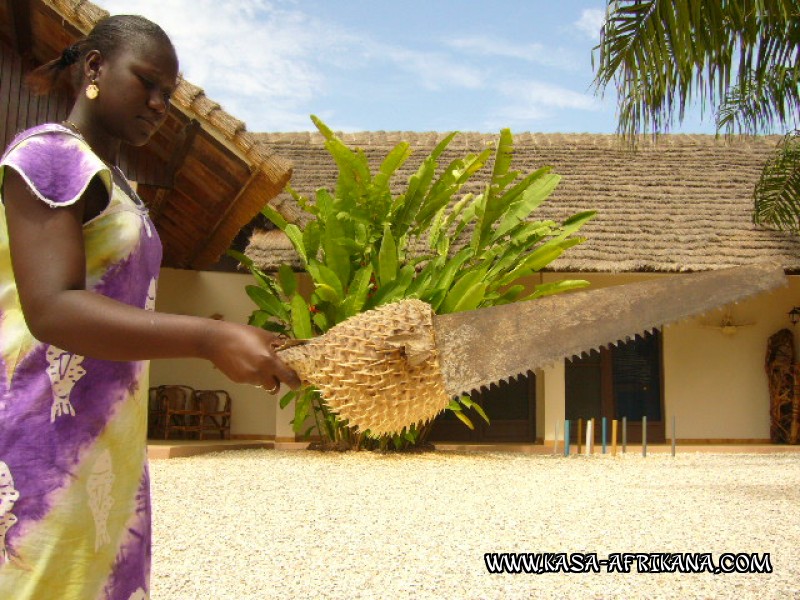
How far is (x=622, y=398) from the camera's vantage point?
11.6 metres

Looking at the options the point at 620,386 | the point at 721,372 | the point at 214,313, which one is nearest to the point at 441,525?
the point at 214,313

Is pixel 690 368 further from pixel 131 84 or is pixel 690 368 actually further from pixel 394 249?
pixel 131 84

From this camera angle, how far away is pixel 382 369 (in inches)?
59.4

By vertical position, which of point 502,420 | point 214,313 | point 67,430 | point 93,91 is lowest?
point 502,420

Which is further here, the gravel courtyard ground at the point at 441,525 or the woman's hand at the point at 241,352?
the gravel courtyard ground at the point at 441,525

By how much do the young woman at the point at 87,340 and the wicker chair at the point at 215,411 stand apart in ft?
31.2

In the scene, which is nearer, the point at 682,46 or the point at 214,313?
the point at 682,46

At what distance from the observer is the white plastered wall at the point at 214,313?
1135 centimetres

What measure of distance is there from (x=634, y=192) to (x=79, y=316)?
12007mm

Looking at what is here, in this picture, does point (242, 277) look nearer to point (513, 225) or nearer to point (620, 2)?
point (513, 225)

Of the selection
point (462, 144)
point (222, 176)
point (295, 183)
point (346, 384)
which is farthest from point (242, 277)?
point (346, 384)

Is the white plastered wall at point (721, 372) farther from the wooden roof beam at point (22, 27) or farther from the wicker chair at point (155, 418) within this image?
the wooden roof beam at point (22, 27)

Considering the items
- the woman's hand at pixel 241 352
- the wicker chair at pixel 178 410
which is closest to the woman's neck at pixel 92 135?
the woman's hand at pixel 241 352

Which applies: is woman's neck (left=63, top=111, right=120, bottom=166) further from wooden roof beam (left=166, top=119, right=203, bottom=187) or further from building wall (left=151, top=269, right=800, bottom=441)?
building wall (left=151, top=269, right=800, bottom=441)
